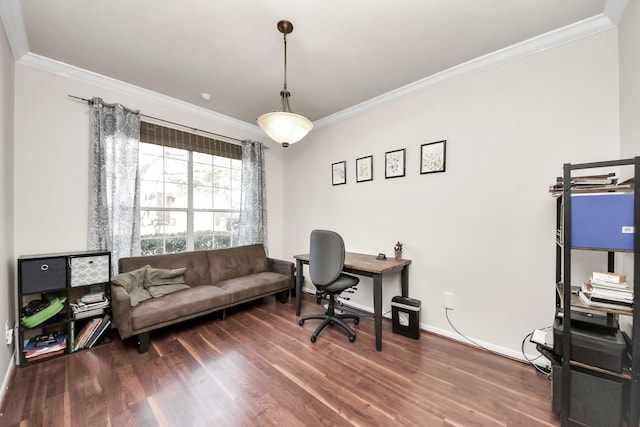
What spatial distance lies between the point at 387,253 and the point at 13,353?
11.5 feet

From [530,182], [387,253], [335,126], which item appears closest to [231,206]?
[335,126]

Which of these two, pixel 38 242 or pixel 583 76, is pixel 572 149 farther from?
pixel 38 242

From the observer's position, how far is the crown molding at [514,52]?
1758 mm

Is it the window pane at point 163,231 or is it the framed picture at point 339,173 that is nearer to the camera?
the window pane at point 163,231

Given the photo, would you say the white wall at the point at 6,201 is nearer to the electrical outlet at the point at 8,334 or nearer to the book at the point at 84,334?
the electrical outlet at the point at 8,334

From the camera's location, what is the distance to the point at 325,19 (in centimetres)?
183

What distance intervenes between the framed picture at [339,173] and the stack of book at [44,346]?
3.26 metres

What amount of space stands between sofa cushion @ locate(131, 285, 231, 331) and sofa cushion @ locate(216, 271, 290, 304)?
0.12 m

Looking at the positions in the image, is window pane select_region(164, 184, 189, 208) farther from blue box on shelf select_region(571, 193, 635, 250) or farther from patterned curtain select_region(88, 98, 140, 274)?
blue box on shelf select_region(571, 193, 635, 250)

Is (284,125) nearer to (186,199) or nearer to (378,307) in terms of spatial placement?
(378,307)

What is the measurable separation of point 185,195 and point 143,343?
6.01ft

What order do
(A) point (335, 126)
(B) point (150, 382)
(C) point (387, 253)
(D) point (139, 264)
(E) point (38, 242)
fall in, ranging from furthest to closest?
(A) point (335, 126) < (C) point (387, 253) < (D) point (139, 264) < (E) point (38, 242) < (B) point (150, 382)

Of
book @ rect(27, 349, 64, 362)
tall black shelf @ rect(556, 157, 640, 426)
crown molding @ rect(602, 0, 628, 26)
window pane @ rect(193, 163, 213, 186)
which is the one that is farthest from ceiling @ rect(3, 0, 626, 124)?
book @ rect(27, 349, 64, 362)

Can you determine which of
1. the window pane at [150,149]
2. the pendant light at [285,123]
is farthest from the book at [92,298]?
the pendant light at [285,123]
